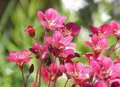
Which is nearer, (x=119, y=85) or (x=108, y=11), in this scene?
(x=119, y=85)

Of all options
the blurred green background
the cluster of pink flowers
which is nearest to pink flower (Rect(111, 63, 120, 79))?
the cluster of pink flowers

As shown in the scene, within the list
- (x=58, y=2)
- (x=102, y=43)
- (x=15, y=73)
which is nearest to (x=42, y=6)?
(x=58, y=2)

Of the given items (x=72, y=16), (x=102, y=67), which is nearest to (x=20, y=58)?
(x=102, y=67)

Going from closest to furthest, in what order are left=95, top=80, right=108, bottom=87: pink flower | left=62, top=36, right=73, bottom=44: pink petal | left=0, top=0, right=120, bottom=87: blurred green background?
left=95, top=80, right=108, bottom=87: pink flower, left=62, top=36, right=73, bottom=44: pink petal, left=0, top=0, right=120, bottom=87: blurred green background

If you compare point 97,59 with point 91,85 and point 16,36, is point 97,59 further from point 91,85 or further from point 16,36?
point 16,36

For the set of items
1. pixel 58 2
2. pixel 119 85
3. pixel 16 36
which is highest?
pixel 58 2

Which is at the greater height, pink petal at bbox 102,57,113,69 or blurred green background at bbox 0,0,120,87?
blurred green background at bbox 0,0,120,87

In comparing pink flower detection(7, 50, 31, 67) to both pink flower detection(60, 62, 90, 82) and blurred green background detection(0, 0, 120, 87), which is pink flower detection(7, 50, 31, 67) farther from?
blurred green background detection(0, 0, 120, 87)
